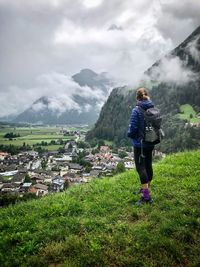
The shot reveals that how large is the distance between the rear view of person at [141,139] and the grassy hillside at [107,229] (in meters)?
0.77

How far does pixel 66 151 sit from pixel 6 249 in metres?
153

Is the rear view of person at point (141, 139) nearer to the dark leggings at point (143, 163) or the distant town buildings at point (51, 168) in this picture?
the dark leggings at point (143, 163)

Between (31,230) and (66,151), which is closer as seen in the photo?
(31,230)

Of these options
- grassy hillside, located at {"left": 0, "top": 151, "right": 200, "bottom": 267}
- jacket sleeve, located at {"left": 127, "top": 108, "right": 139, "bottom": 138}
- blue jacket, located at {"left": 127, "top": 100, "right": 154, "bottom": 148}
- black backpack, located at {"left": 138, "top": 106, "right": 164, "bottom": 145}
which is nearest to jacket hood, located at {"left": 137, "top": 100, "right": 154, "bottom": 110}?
blue jacket, located at {"left": 127, "top": 100, "right": 154, "bottom": 148}

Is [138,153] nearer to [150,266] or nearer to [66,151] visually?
[150,266]

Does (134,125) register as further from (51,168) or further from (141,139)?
(51,168)

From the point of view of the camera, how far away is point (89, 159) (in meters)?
137

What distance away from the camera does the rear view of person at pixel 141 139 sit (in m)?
9.79

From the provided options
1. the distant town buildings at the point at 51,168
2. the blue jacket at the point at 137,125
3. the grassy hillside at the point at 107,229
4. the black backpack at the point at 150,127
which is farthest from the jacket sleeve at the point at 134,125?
the distant town buildings at the point at 51,168

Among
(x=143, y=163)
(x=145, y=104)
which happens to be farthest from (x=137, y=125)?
(x=143, y=163)

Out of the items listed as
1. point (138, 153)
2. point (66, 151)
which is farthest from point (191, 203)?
point (66, 151)

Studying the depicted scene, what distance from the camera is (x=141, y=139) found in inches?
387

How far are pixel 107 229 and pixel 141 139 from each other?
303cm

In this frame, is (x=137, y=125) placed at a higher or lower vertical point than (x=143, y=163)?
higher
